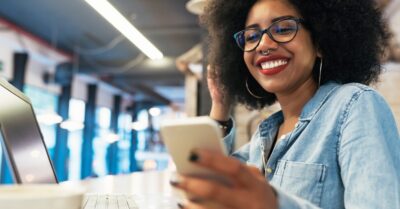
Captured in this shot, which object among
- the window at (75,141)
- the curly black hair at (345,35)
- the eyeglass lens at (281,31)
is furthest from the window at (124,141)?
the eyeglass lens at (281,31)

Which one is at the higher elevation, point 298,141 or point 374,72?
point 374,72

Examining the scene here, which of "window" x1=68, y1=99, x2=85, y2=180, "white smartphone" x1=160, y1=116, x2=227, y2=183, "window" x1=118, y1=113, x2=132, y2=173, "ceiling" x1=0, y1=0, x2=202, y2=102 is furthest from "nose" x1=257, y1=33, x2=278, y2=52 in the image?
"window" x1=118, y1=113, x2=132, y2=173

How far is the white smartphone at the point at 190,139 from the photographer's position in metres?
0.52

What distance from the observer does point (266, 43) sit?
1163 mm

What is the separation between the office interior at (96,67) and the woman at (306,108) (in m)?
1.42

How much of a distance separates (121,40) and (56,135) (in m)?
2.88

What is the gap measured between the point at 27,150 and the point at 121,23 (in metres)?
2.96

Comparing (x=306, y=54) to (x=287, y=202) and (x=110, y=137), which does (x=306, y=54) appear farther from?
(x=110, y=137)

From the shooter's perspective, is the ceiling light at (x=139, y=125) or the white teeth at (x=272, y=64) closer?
the white teeth at (x=272, y=64)

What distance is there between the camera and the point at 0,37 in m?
6.86

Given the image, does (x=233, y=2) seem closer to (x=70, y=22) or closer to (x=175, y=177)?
(x=175, y=177)

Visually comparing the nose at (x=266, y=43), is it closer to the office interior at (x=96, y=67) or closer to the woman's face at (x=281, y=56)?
the woman's face at (x=281, y=56)

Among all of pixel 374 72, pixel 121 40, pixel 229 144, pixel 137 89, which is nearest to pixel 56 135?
pixel 121 40

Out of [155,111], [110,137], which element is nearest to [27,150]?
[110,137]
